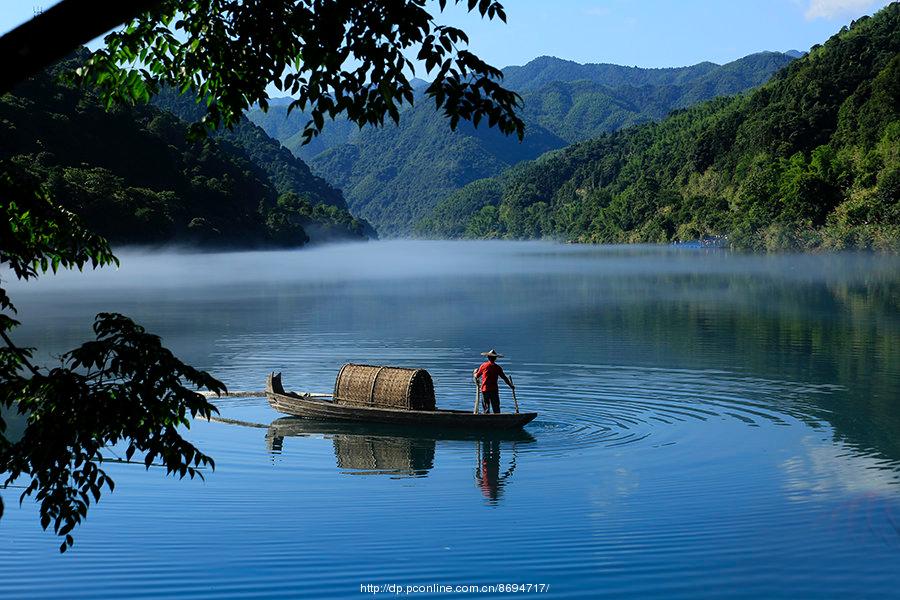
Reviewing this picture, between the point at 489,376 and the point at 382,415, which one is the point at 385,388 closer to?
the point at 382,415

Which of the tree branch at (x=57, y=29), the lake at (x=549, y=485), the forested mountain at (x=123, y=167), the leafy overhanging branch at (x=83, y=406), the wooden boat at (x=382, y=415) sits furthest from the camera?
the forested mountain at (x=123, y=167)

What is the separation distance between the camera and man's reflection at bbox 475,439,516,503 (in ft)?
63.1

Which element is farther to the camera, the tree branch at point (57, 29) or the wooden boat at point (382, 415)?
the wooden boat at point (382, 415)

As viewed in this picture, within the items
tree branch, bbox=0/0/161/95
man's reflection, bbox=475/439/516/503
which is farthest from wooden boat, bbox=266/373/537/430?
tree branch, bbox=0/0/161/95

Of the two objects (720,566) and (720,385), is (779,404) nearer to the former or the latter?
(720,385)

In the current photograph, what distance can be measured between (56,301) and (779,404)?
195ft

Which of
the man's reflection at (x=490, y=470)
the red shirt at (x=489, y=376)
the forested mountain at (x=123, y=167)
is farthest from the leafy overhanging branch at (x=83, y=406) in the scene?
the forested mountain at (x=123, y=167)

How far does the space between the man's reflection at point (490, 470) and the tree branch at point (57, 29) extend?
551 inches

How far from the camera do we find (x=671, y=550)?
15000 mm

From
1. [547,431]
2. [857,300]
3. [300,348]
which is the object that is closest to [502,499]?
[547,431]

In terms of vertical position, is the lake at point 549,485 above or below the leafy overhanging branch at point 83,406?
below

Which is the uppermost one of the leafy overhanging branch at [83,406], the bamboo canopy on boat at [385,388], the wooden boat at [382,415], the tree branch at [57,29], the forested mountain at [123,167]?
the forested mountain at [123,167]

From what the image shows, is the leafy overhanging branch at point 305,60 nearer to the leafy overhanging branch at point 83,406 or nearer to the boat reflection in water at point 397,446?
the leafy overhanging branch at point 83,406

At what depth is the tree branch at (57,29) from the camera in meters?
5.61
